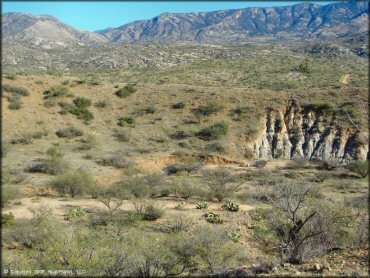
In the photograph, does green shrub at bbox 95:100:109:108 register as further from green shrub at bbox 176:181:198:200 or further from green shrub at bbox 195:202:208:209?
green shrub at bbox 195:202:208:209

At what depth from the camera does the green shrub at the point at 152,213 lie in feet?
55.9

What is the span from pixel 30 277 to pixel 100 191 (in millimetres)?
10854

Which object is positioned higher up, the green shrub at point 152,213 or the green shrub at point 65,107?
the green shrub at point 65,107

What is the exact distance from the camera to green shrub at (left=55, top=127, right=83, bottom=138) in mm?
32812

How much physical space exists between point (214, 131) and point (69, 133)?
42.2ft

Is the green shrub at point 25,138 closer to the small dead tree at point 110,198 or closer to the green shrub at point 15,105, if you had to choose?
the green shrub at point 15,105

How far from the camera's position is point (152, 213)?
55.9ft

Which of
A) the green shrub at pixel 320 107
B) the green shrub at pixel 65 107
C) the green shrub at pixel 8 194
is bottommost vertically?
the green shrub at pixel 8 194

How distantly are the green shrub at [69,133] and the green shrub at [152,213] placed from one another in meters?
18.0

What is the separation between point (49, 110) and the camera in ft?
118

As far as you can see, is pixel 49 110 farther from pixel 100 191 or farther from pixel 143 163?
pixel 100 191

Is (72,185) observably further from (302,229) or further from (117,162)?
(302,229)

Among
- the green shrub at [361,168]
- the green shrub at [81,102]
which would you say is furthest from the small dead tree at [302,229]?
the green shrub at [81,102]

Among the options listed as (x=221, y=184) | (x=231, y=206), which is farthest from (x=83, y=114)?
(x=231, y=206)
